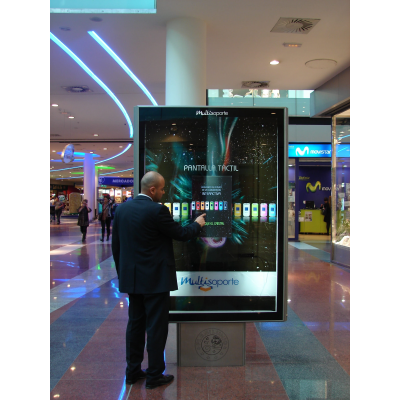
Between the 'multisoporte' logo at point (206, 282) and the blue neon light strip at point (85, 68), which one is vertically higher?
the blue neon light strip at point (85, 68)

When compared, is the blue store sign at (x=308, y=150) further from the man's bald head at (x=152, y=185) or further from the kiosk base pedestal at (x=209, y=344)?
the man's bald head at (x=152, y=185)

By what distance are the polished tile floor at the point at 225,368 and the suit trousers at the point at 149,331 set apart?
0.16 meters

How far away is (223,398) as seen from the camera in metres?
3.04

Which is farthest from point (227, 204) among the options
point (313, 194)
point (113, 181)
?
point (113, 181)

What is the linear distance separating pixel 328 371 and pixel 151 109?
282 centimetres

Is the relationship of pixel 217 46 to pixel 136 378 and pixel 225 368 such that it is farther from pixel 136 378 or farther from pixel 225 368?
pixel 136 378

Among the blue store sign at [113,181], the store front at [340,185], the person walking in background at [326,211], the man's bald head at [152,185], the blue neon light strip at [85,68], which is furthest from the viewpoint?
the blue store sign at [113,181]

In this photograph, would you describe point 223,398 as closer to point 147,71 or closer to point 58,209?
point 147,71

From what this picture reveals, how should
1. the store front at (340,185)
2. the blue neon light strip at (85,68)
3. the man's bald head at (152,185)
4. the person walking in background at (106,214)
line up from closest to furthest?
the man's bald head at (152,185) < the blue neon light strip at (85,68) < the store front at (340,185) < the person walking in background at (106,214)

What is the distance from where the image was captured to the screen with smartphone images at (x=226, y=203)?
347 centimetres

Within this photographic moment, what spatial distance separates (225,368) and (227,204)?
58.4 inches

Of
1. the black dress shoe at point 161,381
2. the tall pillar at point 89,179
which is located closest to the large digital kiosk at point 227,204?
the black dress shoe at point 161,381
